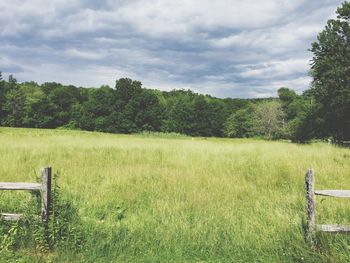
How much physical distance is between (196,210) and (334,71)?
27.2m

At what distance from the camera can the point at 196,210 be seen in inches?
313

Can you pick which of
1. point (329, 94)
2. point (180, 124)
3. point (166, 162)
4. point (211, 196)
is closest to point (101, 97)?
point (180, 124)

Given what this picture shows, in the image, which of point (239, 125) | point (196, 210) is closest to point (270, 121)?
point (239, 125)

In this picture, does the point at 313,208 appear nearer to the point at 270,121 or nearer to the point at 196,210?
the point at 196,210

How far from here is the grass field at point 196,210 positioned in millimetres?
5727

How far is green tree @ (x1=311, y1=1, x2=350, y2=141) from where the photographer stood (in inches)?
1200

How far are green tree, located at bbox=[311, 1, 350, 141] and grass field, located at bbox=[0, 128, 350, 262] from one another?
740 inches

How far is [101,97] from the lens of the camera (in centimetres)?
8162

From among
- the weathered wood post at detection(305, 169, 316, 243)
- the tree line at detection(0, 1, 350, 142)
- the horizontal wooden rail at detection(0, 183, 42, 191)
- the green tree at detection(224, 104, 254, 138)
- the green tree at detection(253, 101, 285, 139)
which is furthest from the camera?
the green tree at detection(224, 104, 254, 138)

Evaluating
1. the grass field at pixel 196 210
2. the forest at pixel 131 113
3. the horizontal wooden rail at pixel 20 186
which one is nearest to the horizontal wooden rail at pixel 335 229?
the grass field at pixel 196 210

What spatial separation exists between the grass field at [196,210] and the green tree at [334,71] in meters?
18.8

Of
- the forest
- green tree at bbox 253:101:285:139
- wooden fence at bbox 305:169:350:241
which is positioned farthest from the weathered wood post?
green tree at bbox 253:101:285:139

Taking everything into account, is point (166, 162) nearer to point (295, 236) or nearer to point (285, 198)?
point (285, 198)

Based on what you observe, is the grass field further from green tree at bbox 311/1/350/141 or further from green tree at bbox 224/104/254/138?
green tree at bbox 224/104/254/138
